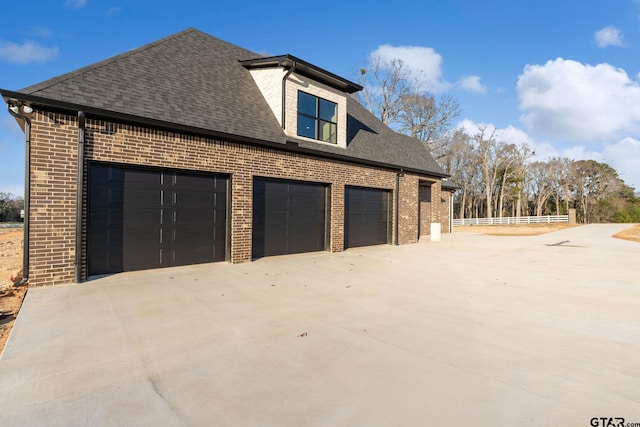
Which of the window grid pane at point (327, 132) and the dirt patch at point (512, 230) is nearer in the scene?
the window grid pane at point (327, 132)

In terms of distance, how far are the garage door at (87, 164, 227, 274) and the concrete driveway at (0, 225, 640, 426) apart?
86 centimetres

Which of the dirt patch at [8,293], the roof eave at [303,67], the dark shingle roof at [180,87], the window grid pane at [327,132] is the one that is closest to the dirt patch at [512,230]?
the window grid pane at [327,132]

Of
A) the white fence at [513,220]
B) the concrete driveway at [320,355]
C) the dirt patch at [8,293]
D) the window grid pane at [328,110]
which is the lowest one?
the dirt patch at [8,293]

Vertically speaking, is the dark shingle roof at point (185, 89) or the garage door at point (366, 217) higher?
the dark shingle roof at point (185, 89)

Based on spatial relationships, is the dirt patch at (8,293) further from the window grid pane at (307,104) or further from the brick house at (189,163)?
the window grid pane at (307,104)

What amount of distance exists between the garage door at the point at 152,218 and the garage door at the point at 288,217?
1181 millimetres

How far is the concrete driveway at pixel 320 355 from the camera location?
2260 millimetres

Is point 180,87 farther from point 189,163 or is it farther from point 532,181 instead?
point 532,181

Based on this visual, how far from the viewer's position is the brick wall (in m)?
5.66

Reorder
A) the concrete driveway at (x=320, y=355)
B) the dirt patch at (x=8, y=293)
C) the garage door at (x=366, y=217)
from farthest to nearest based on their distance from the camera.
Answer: the garage door at (x=366, y=217) < the dirt patch at (x=8, y=293) < the concrete driveway at (x=320, y=355)

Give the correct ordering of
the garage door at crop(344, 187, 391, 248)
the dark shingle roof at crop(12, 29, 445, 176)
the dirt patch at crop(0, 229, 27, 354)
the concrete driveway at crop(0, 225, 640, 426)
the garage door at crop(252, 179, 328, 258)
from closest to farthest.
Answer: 1. the concrete driveway at crop(0, 225, 640, 426)
2. the dirt patch at crop(0, 229, 27, 354)
3. the dark shingle roof at crop(12, 29, 445, 176)
4. the garage door at crop(252, 179, 328, 258)
5. the garage door at crop(344, 187, 391, 248)

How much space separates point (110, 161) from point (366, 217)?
8957 mm

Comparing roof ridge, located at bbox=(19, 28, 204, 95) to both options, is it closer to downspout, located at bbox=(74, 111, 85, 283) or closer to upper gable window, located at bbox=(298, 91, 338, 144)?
downspout, located at bbox=(74, 111, 85, 283)

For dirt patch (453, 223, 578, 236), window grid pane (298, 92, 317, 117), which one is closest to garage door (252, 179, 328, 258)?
window grid pane (298, 92, 317, 117)
